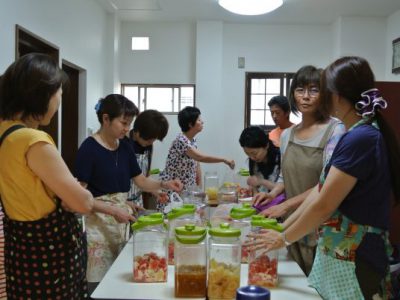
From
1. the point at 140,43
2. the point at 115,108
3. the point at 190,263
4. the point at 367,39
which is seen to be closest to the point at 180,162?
the point at 115,108

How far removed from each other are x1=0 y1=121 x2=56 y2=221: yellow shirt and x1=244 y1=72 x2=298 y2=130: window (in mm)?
5086

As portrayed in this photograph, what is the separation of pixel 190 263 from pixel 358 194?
0.59m

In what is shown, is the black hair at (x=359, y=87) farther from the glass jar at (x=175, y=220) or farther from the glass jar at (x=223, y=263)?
the glass jar at (x=175, y=220)

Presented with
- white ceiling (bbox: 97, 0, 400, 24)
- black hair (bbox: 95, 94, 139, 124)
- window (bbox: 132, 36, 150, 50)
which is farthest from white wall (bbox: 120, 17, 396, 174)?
black hair (bbox: 95, 94, 139, 124)

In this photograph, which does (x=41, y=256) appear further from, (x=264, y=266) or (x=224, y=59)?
(x=224, y=59)

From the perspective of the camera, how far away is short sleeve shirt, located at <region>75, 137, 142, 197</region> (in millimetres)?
2006

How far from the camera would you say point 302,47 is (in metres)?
6.18

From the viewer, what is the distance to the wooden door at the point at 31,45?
3158 millimetres

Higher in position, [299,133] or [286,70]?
[286,70]

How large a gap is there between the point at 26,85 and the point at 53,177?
0.31m

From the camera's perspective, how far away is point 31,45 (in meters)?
3.61

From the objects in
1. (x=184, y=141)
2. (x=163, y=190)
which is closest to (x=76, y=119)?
(x=184, y=141)

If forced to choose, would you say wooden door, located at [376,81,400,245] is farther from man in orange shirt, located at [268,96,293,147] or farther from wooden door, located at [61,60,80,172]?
wooden door, located at [61,60,80,172]

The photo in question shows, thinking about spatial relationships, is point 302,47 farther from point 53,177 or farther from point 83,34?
point 53,177
